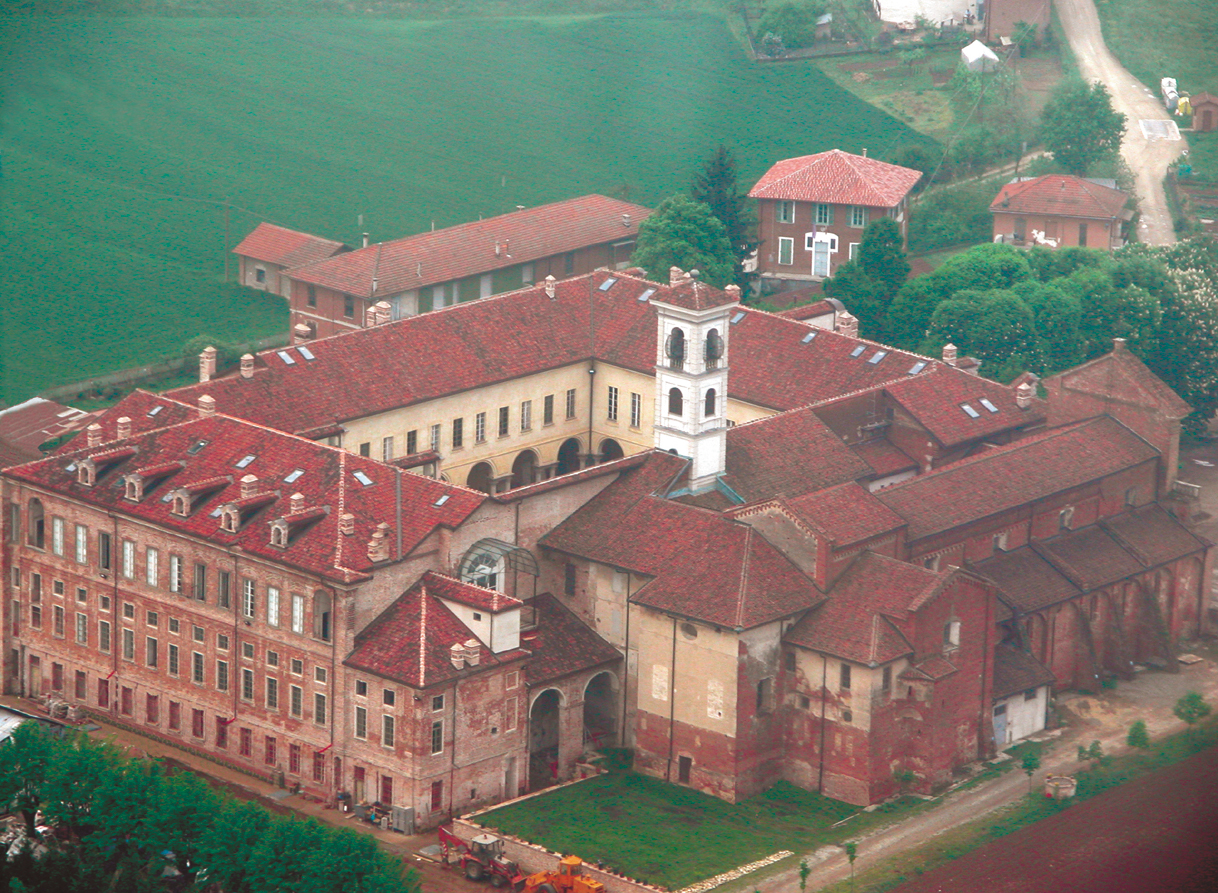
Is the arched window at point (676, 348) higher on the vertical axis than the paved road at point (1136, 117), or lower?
lower

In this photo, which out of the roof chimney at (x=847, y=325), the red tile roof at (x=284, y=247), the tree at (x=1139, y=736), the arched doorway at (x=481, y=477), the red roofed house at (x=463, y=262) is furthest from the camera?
the red tile roof at (x=284, y=247)

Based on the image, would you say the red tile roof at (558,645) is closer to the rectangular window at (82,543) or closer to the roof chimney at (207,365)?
the rectangular window at (82,543)

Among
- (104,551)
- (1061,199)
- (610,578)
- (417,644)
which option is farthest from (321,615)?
(1061,199)

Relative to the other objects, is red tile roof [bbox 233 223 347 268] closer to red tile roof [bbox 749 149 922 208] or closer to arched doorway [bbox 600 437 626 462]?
red tile roof [bbox 749 149 922 208]

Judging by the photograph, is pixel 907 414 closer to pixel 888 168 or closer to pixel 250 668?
pixel 250 668

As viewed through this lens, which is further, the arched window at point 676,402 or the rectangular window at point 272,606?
the arched window at point 676,402

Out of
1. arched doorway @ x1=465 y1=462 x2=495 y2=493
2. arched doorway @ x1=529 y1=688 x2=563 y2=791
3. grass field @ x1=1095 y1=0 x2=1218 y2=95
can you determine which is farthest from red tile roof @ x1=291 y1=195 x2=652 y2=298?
grass field @ x1=1095 y1=0 x2=1218 y2=95

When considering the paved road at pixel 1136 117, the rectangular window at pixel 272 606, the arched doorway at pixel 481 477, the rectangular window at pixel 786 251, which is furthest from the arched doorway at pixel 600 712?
the rectangular window at pixel 786 251
